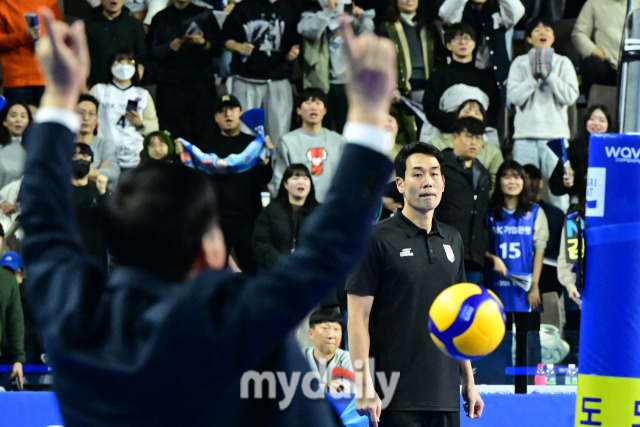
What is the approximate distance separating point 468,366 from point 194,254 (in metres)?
3.92

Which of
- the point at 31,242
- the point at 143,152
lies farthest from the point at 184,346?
the point at 143,152

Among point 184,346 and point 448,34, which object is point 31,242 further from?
point 448,34

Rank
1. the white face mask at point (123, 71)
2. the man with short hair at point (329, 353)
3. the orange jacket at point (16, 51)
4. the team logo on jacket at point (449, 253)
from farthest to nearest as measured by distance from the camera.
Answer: the orange jacket at point (16, 51) → the white face mask at point (123, 71) → the man with short hair at point (329, 353) → the team logo on jacket at point (449, 253)

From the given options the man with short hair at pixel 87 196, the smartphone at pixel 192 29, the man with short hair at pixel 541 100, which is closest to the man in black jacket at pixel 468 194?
the man with short hair at pixel 541 100

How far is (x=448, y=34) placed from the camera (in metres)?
11.6

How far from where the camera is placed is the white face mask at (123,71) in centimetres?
1103

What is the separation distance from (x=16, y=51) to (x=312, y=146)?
370cm

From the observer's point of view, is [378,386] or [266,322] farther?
[378,386]

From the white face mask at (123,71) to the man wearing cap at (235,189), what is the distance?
1.13 meters

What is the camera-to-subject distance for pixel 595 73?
12078 mm

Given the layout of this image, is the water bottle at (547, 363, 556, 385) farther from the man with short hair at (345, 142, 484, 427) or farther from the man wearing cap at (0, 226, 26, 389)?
the man wearing cap at (0, 226, 26, 389)

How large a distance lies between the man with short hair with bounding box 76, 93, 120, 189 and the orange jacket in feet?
3.05

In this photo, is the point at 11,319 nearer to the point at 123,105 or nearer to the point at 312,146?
the point at 123,105

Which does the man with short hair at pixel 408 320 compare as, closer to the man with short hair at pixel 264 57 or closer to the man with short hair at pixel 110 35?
the man with short hair at pixel 264 57
